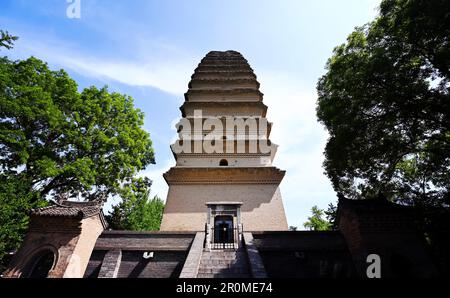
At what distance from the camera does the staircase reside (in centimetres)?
707

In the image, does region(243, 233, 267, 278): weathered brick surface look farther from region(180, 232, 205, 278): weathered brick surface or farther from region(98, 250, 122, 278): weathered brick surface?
region(98, 250, 122, 278): weathered brick surface

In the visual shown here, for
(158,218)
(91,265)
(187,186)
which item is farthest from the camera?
(158,218)

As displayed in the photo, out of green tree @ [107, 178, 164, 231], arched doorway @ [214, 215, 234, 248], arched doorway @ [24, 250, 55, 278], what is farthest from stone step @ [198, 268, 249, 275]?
green tree @ [107, 178, 164, 231]

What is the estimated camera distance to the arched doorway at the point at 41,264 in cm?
791

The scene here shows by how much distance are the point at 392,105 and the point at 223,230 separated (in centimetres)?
769

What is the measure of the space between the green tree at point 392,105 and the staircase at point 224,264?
505cm

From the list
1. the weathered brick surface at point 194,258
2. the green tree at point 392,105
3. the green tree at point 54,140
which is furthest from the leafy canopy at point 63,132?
the green tree at point 392,105

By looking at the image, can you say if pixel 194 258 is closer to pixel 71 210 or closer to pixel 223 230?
pixel 223 230

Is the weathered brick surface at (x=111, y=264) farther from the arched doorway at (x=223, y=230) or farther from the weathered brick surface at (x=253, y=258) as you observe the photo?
the weathered brick surface at (x=253, y=258)
